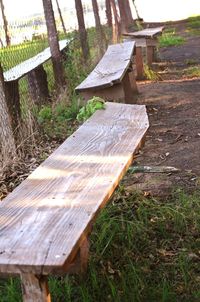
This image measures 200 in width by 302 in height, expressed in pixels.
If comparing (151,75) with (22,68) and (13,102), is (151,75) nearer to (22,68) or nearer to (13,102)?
(22,68)

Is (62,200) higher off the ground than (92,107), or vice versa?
(62,200)

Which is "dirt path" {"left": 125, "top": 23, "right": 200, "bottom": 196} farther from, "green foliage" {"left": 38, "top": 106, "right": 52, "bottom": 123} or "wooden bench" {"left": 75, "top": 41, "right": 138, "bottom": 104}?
"green foliage" {"left": 38, "top": 106, "right": 52, "bottom": 123}

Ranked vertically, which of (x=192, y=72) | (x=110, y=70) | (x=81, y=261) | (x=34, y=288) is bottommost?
(x=192, y=72)

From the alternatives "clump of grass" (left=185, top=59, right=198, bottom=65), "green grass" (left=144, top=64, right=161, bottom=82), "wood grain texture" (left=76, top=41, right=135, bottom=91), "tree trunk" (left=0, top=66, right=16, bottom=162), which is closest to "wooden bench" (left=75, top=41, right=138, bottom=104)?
"wood grain texture" (left=76, top=41, right=135, bottom=91)

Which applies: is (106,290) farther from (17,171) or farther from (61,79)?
(61,79)

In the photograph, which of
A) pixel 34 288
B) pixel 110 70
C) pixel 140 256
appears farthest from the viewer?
pixel 110 70

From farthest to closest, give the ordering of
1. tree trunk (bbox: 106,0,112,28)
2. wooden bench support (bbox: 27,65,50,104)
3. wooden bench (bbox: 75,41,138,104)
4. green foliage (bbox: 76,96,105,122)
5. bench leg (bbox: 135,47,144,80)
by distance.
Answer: tree trunk (bbox: 106,0,112,28), bench leg (bbox: 135,47,144,80), wooden bench support (bbox: 27,65,50,104), wooden bench (bbox: 75,41,138,104), green foliage (bbox: 76,96,105,122)

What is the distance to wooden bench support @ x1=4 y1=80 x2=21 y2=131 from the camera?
17.1ft

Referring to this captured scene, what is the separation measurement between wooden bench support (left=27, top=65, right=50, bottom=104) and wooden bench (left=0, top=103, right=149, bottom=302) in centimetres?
355

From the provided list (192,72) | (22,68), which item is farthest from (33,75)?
(192,72)

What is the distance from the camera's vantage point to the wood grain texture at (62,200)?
1868 mm

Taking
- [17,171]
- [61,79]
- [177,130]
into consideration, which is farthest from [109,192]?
[61,79]

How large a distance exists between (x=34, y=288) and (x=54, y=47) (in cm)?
622

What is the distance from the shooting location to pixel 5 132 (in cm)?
500
